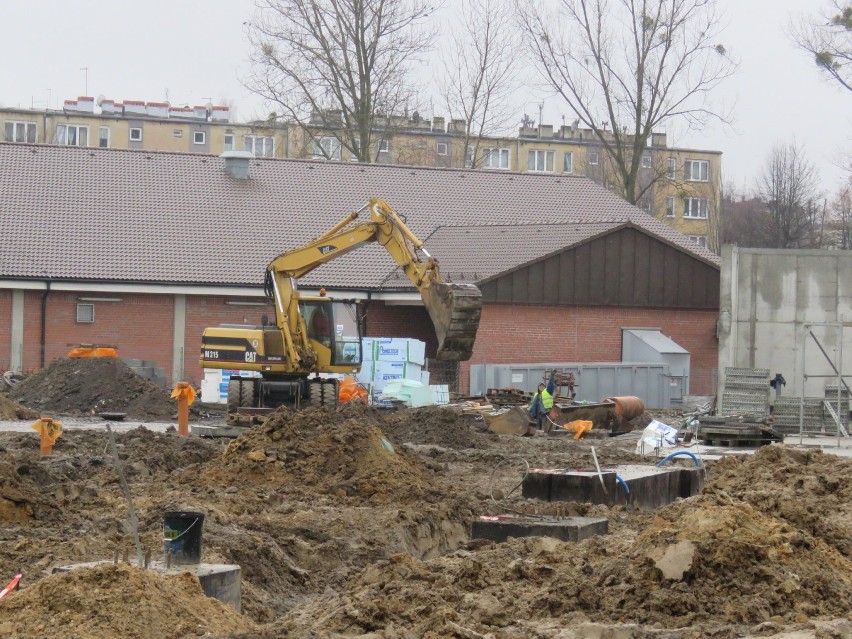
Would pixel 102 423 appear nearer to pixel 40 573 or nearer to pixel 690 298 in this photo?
pixel 40 573

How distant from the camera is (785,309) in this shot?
26.4 m

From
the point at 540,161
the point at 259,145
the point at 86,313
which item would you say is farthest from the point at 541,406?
the point at 259,145

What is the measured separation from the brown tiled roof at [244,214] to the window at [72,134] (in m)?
43.9

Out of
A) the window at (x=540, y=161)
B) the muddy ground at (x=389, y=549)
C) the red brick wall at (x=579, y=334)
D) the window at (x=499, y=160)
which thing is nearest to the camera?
the muddy ground at (x=389, y=549)

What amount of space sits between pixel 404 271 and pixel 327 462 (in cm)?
794

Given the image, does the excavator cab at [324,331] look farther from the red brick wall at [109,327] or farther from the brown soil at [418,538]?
the red brick wall at [109,327]

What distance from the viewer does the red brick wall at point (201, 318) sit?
3603 centimetres

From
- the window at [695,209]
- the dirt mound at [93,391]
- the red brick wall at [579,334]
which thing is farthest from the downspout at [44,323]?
the window at [695,209]

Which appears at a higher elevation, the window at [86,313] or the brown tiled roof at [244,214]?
the brown tiled roof at [244,214]

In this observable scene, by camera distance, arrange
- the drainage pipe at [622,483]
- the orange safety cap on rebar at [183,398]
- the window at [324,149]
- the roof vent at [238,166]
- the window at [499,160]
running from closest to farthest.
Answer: the drainage pipe at [622,483] < the orange safety cap on rebar at [183,398] < the roof vent at [238,166] < the window at [324,149] < the window at [499,160]

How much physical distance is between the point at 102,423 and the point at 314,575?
1504 centimetres

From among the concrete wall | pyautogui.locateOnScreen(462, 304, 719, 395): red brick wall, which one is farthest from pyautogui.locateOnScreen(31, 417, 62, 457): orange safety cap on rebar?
pyautogui.locateOnScreen(462, 304, 719, 395): red brick wall

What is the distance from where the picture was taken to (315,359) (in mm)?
24844

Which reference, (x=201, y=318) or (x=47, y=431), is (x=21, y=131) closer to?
(x=201, y=318)
